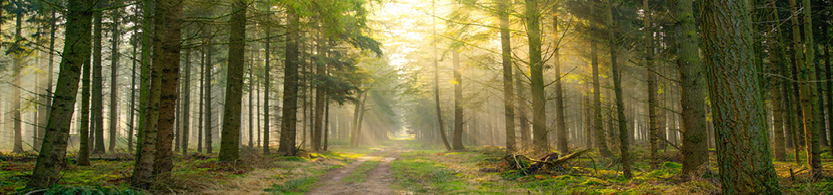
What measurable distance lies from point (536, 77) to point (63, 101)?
1051cm

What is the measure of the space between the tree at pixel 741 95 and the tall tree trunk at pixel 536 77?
191 inches

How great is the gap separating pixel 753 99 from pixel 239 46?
12.1 meters

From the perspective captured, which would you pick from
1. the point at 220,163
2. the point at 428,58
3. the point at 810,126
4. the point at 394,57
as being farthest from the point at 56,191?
the point at 394,57

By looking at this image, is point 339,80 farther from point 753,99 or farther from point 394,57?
point 753,99

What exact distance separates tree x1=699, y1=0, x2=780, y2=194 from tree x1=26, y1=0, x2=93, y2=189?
29.3ft

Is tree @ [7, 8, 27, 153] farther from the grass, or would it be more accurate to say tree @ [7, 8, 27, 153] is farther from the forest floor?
the grass

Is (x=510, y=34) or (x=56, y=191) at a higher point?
(x=510, y=34)

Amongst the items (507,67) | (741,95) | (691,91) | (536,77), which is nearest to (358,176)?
(536,77)

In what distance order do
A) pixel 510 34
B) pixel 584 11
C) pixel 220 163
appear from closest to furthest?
pixel 220 163
pixel 584 11
pixel 510 34

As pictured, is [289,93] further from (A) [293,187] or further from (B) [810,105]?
(B) [810,105]

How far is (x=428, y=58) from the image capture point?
→ 78.4ft

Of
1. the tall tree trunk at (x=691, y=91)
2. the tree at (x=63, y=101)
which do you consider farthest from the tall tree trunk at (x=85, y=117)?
the tall tree trunk at (x=691, y=91)

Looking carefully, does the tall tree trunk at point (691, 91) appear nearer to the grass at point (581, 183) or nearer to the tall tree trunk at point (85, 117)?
the grass at point (581, 183)

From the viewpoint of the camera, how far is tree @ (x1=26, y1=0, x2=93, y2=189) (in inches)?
204
